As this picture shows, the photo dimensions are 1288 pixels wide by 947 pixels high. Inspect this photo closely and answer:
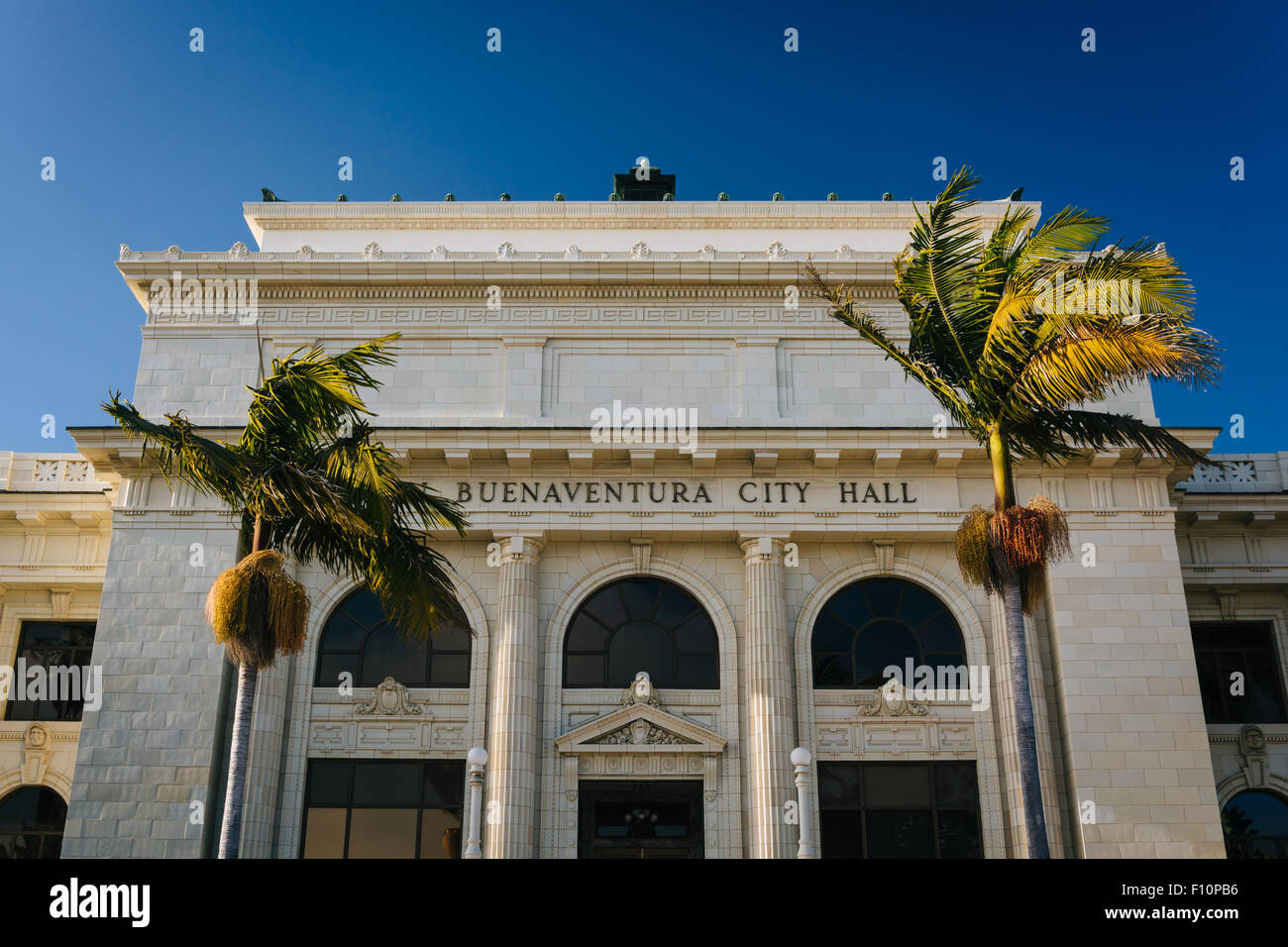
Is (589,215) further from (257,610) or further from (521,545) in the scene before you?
(257,610)

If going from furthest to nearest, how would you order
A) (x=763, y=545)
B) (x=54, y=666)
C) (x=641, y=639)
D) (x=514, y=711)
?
1. (x=54, y=666)
2. (x=641, y=639)
3. (x=763, y=545)
4. (x=514, y=711)

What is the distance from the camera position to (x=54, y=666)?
88.2 ft

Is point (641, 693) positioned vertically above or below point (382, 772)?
above

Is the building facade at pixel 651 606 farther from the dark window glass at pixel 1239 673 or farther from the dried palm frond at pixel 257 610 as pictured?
the dried palm frond at pixel 257 610

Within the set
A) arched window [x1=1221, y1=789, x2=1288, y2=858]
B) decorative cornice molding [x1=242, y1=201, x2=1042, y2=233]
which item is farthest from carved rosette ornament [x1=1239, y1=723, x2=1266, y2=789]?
decorative cornice molding [x1=242, y1=201, x2=1042, y2=233]

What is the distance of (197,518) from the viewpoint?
78.9 feet

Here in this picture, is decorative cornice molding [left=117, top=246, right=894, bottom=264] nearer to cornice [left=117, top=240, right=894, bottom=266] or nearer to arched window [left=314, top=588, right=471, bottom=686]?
cornice [left=117, top=240, right=894, bottom=266]

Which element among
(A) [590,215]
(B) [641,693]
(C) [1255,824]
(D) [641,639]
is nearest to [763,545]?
(D) [641,639]

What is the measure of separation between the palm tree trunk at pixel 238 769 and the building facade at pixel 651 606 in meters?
6.89

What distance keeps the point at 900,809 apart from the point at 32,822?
19.1m

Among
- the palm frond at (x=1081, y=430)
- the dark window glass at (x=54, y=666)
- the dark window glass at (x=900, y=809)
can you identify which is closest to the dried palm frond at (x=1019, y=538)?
the palm frond at (x=1081, y=430)

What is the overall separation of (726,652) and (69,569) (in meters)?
15.8

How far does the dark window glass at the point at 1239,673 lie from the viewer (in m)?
26.0
